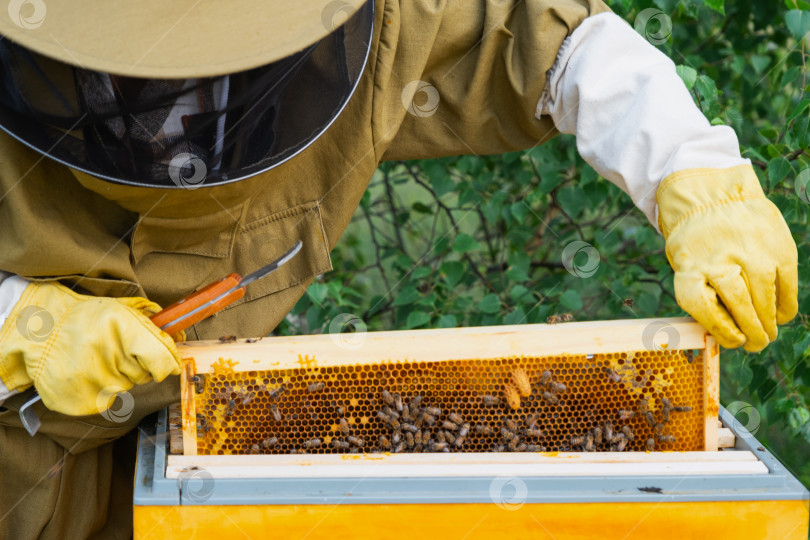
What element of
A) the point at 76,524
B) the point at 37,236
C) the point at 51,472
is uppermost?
the point at 37,236

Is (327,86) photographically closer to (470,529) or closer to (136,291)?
(136,291)

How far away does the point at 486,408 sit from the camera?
1.78 metres

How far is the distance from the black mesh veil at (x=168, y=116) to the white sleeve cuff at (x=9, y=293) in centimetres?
40

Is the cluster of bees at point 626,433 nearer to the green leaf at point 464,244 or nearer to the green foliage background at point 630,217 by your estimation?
the green foliage background at point 630,217

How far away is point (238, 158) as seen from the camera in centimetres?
161

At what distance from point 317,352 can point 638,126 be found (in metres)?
0.91

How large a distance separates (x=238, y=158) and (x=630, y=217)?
2.46m

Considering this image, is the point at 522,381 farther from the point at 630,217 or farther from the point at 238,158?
the point at 630,217

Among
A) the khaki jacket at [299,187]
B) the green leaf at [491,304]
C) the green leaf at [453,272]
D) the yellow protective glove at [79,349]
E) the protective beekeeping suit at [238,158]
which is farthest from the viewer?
the green leaf at [453,272]

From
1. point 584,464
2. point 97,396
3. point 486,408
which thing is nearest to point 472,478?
point 584,464

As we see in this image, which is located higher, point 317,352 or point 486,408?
point 317,352

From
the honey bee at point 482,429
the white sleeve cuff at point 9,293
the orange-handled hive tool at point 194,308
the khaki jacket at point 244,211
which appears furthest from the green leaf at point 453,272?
the white sleeve cuff at point 9,293

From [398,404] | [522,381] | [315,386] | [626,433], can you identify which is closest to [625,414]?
[626,433]

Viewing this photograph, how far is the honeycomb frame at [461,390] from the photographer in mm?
1642
